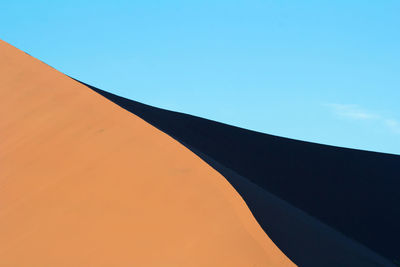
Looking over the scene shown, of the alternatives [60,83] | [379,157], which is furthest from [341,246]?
[379,157]

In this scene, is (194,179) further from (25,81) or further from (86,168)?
(25,81)

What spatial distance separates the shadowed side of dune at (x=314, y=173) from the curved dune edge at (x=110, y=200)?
212 cm

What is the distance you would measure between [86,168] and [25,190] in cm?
78

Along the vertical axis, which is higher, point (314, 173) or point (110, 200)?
point (314, 173)

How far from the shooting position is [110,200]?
4930 mm

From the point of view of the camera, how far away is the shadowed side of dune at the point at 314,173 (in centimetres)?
946

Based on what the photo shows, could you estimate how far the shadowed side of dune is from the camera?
372 inches

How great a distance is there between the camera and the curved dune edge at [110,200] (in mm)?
4219

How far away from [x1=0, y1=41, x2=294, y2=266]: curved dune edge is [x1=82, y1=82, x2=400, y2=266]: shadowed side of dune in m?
2.12

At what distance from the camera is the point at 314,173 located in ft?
38.0

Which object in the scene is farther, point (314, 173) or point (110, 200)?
point (314, 173)

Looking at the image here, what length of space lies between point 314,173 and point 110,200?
768 centimetres

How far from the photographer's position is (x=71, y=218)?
15.9 ft

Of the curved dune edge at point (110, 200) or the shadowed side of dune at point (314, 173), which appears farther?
the shadowed side of dune at point (314, 173)
